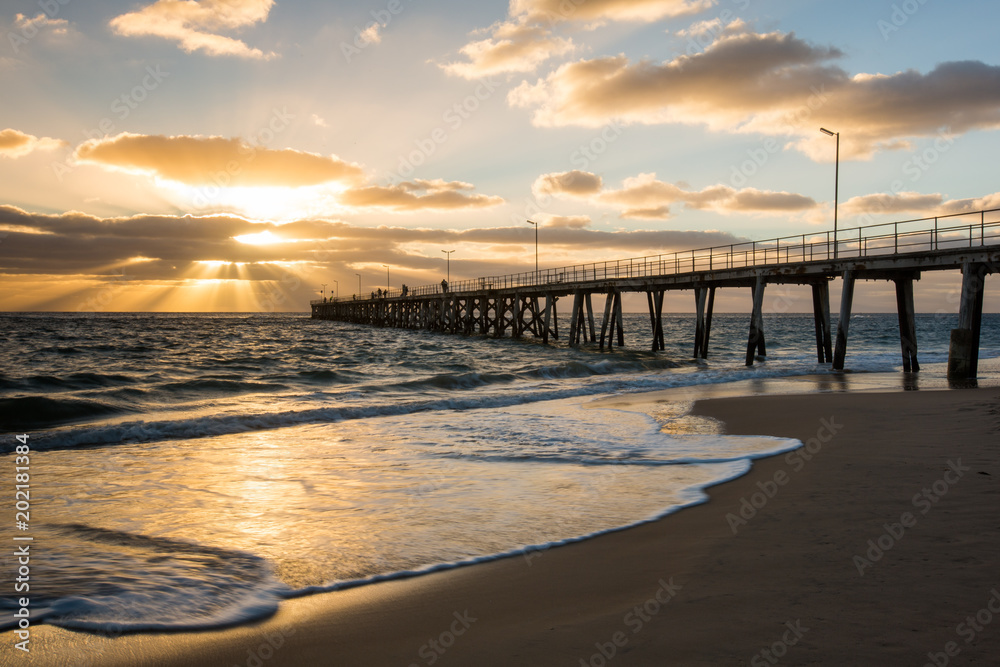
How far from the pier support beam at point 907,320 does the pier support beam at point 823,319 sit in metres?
3.33

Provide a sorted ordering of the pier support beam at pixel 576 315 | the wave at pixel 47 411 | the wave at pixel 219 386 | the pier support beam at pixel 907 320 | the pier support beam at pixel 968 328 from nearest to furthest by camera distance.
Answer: the wave at pixel 47 411, the pier support beam at pixel 968 328, the wave at pixel 219 386, the pier support beam at pixel 907 320, the pier support beam at pixel 576 315

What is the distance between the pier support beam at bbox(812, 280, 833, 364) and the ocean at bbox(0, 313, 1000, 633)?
6213 mm

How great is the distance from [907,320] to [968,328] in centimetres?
385

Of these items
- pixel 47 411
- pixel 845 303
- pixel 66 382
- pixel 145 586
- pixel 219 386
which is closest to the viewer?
pixel 145 586

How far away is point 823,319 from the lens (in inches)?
984

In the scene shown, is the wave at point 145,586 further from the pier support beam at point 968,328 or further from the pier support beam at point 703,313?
the pier support beam at point 703,313

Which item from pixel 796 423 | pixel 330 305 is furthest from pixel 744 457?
pixel 330 305

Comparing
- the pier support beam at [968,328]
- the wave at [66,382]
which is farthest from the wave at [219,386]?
the pier support beam at [968,328]

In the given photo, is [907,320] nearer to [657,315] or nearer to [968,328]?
[968,328]

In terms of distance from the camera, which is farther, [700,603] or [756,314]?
[756,314]

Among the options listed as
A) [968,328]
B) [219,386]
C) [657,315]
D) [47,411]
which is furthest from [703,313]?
[47,411]

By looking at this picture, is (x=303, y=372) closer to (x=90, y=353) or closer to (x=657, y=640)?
(x=90, y=353)

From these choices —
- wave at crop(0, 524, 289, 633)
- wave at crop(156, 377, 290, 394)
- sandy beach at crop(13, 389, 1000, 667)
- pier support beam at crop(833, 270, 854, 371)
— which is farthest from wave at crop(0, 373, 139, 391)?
pier support beam at crop(833, 270, 854, 371)

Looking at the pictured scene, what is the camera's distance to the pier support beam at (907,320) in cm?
2039
